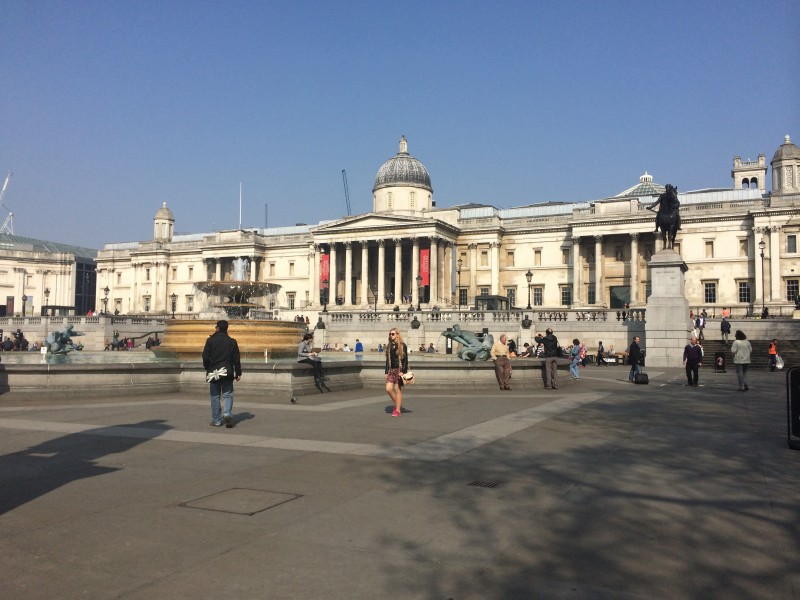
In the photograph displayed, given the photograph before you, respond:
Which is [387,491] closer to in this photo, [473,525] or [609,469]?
[473,525]

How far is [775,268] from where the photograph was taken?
6569cm

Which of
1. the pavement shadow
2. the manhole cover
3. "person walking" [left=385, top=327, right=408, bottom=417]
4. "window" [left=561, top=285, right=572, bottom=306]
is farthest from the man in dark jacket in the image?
"window" [left=561, top=285, right=572, bottom=306]

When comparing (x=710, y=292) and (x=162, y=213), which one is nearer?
(x=710, y=292)

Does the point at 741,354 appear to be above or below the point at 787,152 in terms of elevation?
below

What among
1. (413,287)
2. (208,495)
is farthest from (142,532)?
(413,287)

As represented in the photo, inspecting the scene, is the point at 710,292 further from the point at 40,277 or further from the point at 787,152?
the point at 40,277

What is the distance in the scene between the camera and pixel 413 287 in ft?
256

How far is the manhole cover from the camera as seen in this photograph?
653 cm

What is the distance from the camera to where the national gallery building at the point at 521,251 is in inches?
2707

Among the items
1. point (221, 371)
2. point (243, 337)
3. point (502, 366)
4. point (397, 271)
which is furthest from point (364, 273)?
point (221, 371)

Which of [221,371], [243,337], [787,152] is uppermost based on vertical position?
[787,152]

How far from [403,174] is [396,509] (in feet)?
269

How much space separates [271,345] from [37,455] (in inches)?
583

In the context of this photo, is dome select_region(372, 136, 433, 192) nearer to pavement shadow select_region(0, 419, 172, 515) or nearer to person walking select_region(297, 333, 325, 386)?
person walking select_region(297, 333, 325, 386)
